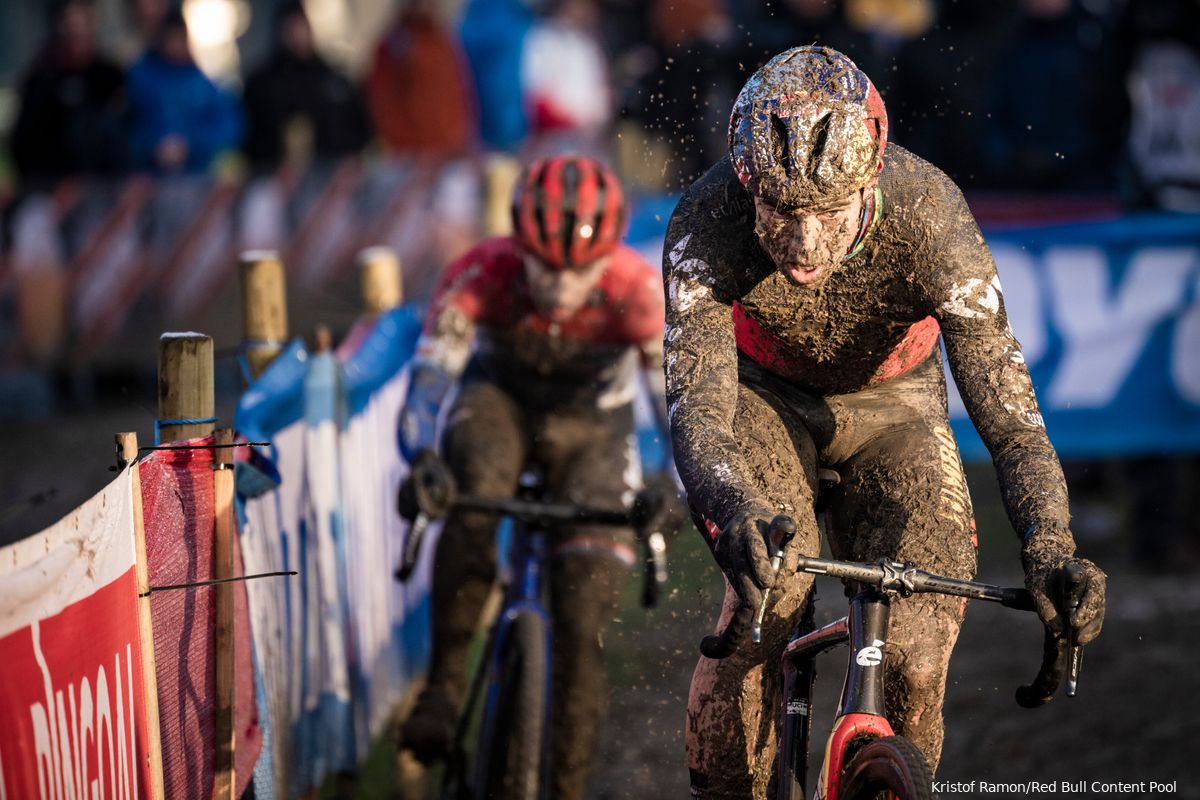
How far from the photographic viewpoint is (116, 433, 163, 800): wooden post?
14.1 feet

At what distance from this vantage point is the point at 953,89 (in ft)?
37.7

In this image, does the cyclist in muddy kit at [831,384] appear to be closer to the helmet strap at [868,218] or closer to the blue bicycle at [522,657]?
the helmet strap at [868,218]

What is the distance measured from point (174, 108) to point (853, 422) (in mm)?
11114

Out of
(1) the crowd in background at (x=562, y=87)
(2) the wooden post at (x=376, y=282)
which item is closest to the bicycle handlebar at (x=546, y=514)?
(2) the wooden post at (x=376, y=282)

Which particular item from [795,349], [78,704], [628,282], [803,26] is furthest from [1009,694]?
[78,704]

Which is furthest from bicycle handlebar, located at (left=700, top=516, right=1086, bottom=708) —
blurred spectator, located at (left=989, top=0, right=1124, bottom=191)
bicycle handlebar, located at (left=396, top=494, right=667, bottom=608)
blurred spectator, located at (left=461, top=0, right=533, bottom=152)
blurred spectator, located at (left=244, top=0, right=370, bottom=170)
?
blurred spectator, located at (left=244, top=0, right=370, bottom=170)

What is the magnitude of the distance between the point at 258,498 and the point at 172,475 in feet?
3.03

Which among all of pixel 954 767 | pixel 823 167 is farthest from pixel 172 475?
pixel 954 767

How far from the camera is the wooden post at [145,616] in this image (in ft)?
14.1

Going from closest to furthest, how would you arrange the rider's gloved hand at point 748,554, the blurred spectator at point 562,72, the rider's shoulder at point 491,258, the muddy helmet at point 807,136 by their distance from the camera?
the rider's gloved hand at point 748,554, the muddy helmet at point 807,136, the rider's shoulder at point 491,258, the blurred spectator at point 562,72

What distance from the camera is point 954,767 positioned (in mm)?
→ 7438

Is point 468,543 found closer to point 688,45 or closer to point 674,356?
point 674,356

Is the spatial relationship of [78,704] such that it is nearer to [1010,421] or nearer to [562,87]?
[1010,421]

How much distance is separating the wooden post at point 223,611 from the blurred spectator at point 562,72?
1027 centimetres
